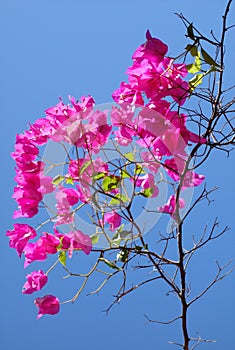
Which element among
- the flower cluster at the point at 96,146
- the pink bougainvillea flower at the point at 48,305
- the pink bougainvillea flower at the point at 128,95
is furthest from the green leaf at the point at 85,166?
the pink bougainvillea flower at the point at 48,305

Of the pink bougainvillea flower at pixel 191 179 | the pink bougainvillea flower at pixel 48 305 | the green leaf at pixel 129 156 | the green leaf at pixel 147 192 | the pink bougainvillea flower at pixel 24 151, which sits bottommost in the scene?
the pink bougainvillea flower at pixel 48 305

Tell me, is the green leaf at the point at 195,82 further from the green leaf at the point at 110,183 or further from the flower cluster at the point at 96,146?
the green leaf at the point at 110,183

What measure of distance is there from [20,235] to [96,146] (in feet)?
0.63

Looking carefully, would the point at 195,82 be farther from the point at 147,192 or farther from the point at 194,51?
the point at 147,192

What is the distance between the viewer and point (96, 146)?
842 millimetres

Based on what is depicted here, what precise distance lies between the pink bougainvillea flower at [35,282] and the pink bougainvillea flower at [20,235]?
49 mm

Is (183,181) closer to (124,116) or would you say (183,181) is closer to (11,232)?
(124,116)

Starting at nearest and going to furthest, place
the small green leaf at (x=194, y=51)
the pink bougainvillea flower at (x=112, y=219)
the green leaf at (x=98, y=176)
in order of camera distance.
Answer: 1. the small green leaf at (x=194, y=51)
2. the green leaf at (x=98, y=176)
3. the pink bougainvillea flower at (x=112, y=219)

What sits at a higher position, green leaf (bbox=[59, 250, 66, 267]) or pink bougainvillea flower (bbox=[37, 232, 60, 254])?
pink bougainvillea flower (bbox=[37, 232, 60, 254])

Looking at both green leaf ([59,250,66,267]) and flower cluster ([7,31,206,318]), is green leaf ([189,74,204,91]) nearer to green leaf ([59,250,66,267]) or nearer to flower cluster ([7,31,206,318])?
flower cluster ([7,31,206,318])

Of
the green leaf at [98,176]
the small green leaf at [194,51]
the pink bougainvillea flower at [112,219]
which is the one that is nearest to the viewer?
the small green leaf at [194,51]

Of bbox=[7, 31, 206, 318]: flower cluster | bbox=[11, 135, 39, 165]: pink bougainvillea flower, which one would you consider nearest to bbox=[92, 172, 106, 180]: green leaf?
bbox=[7, 31, 206, 318]: flower cluster

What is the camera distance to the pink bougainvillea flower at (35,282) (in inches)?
33.2

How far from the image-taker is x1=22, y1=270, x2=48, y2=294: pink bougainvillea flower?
0.84m
